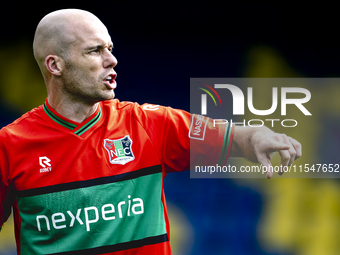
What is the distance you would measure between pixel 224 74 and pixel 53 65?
2400 millimetres

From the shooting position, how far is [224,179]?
3475 millimetres

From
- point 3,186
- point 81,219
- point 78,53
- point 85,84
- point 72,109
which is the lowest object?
point 81,219

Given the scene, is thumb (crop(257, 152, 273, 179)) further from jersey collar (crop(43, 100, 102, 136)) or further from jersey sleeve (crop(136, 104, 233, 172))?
jersey collar (crop(43, 100, 102, 136))

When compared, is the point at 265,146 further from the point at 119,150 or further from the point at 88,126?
the point at 88,126

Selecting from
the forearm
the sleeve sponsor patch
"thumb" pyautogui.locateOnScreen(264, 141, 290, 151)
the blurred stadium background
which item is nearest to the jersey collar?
the sleeve sponsor patch

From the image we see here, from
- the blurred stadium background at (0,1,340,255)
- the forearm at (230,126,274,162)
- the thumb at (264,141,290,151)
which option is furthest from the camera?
the blurred stadium background at (0,1,340,255)

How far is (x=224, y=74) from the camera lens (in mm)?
3570

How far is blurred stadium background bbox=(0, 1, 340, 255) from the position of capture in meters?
3.38

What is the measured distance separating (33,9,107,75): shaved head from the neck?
18 centimetres

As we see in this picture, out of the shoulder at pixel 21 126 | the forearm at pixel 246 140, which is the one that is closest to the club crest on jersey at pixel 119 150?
the shoulder at pixel 21 126

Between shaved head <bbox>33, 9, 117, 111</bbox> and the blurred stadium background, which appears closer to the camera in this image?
shaved head <bbox>33, 9, 117, 111</bbox>

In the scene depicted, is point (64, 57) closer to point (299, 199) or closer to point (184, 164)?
point (184, 164)

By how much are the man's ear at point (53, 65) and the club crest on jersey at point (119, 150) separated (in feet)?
0.99

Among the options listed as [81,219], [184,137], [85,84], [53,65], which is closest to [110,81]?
[85,84]
